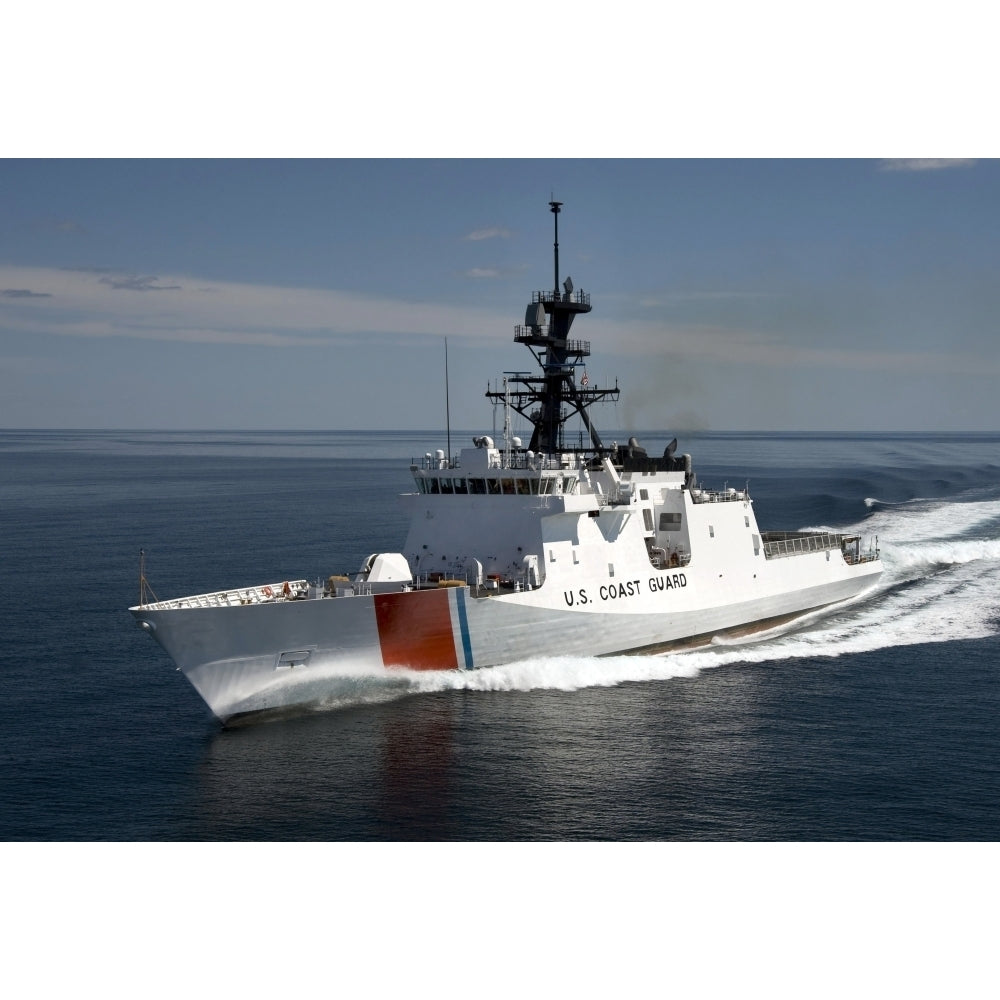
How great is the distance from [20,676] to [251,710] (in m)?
6.74

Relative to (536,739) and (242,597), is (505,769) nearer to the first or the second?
(536,739)

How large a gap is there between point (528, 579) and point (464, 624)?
206cm

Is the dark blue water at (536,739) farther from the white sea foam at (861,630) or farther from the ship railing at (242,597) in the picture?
the ship railing at (242,597)

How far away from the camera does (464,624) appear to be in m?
22.8

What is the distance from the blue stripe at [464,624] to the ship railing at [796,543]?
1170 centimetres

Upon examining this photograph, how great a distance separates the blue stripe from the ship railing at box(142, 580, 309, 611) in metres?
3.49

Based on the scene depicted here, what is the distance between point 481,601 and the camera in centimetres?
2281

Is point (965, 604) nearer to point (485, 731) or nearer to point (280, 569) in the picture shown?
point (485, 731)

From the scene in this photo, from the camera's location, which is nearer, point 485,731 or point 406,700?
point 485,731

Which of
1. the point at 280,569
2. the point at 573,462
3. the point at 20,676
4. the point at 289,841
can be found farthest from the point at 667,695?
the point at 280,569

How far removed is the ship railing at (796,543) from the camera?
3198cm

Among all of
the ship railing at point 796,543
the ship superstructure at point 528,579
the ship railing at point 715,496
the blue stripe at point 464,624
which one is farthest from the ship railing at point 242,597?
the ship railing at point 796,543

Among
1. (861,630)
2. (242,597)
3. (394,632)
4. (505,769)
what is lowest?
(505,769)

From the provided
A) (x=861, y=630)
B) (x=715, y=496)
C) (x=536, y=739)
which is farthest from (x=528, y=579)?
(x=861, y=630)
